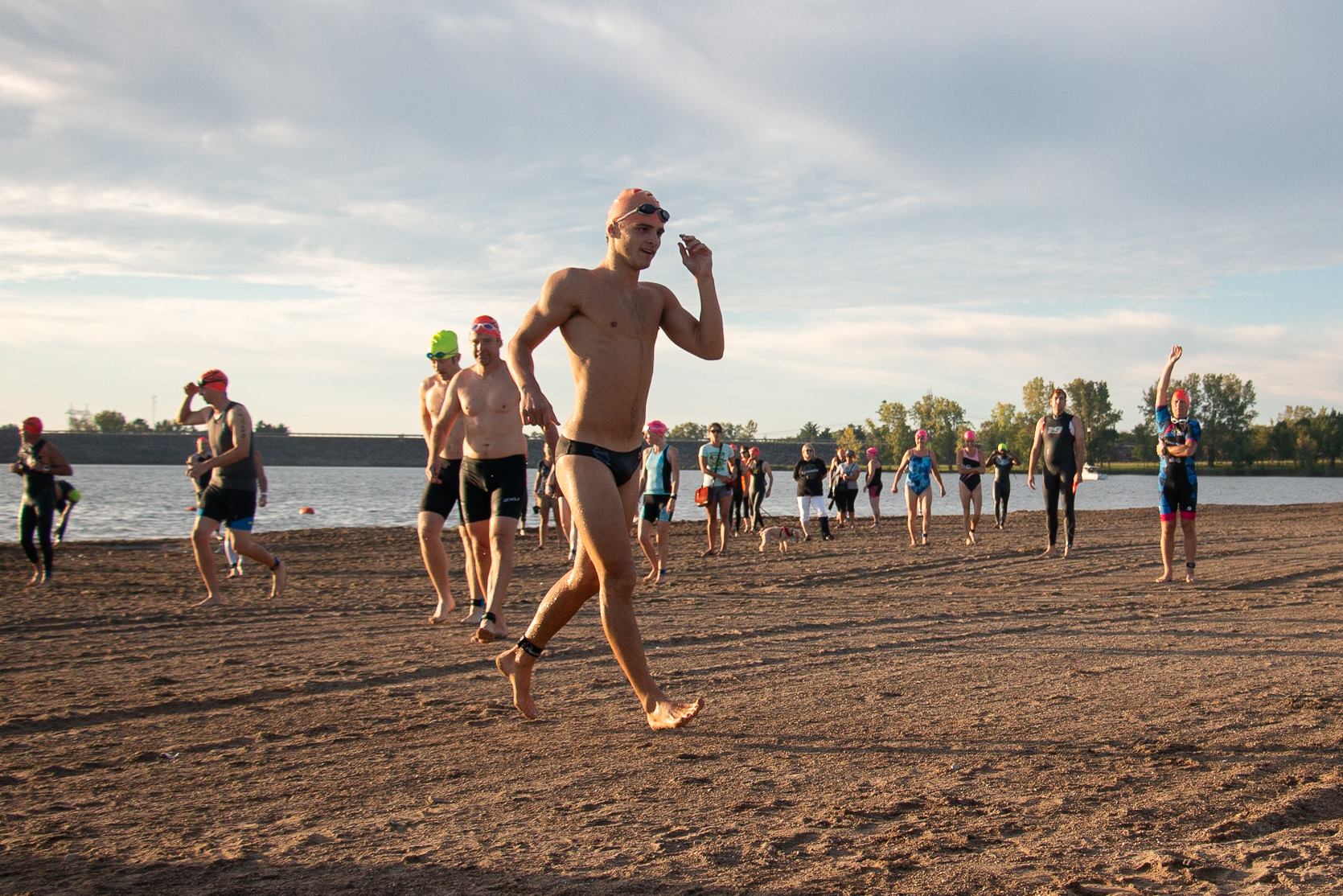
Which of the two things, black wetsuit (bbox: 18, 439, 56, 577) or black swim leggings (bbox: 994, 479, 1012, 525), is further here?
black swim leggings (bbox: 994, 479, 1012, 525)

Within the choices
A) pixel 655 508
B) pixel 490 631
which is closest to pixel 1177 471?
pixel 655 508

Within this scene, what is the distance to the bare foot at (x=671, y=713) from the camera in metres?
4.74

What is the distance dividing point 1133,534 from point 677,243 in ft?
64.0

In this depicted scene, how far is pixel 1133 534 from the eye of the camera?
22391mm

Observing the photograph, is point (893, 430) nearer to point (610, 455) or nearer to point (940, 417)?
point (940, 417)

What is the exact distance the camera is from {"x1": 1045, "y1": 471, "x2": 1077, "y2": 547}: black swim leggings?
14.4 metres

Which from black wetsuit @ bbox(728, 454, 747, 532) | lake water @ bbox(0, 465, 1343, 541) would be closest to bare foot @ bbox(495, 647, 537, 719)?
black wetsuit @ bbox(728, 454, 747, 532)

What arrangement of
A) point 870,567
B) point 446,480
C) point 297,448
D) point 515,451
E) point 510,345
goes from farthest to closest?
point 297,448 → point 870,567 → point 446,480 → point 515,451 → point 510,345

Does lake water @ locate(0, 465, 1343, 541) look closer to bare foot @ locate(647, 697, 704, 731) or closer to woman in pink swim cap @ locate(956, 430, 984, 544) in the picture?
woman in pink swim cap @ locate(956, 430, 984, 544)

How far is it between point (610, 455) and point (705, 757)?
1.34 meters

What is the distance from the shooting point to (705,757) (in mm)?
4484

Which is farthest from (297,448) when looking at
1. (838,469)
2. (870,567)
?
(870,567)

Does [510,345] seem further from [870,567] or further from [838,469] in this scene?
[838,469]

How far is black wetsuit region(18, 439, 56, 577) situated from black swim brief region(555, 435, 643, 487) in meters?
10.4
